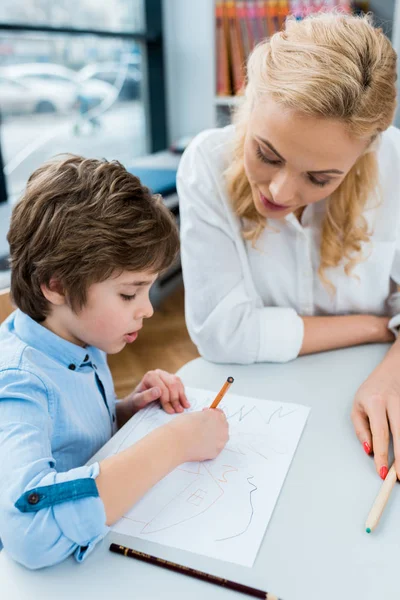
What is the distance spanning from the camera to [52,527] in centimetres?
57

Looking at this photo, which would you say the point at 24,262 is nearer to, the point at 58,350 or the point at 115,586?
the point at 58,350

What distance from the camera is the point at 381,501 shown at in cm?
65

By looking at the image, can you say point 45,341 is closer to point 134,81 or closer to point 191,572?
point 191,572

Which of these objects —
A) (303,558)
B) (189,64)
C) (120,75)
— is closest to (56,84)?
(120,75)

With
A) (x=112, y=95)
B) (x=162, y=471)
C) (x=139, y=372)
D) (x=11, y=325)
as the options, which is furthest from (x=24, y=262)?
(x=112, y=95)

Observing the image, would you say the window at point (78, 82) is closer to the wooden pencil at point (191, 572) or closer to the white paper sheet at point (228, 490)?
the white paper sheet at point (228, 490)

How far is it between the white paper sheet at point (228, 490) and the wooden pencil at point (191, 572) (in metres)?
0.03

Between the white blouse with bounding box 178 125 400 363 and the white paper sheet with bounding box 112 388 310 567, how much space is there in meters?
0.18

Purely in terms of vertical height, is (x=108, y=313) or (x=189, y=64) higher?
(x=189, y=64)

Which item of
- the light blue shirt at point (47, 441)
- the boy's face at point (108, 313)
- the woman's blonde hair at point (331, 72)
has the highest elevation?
the woman's blonde hair at point (331, 72)

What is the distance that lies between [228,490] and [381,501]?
0.61ft

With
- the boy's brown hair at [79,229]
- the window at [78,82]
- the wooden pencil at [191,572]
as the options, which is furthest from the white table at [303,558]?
the window at [78,82]

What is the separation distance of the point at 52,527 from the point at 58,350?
0.93 ft

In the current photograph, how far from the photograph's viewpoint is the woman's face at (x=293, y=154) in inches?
33.0
